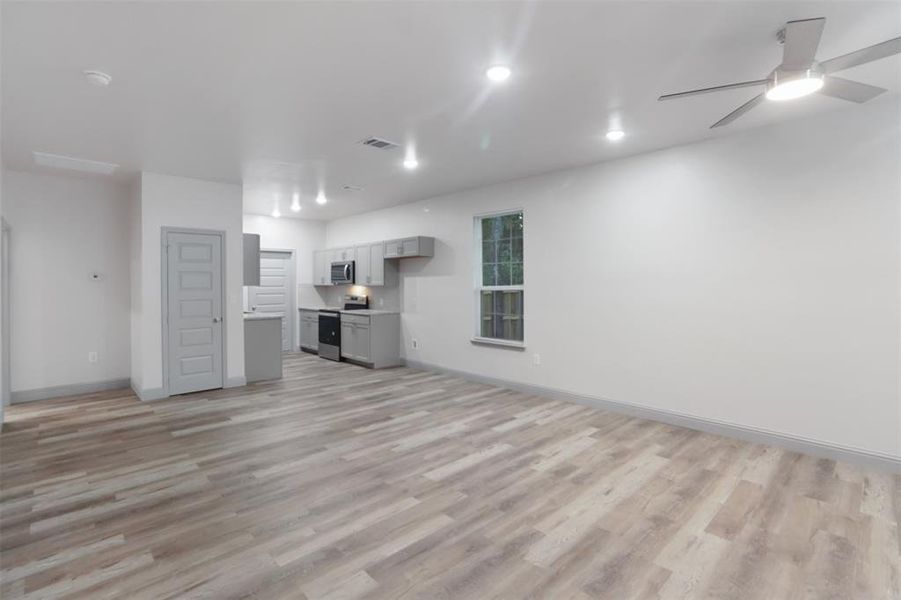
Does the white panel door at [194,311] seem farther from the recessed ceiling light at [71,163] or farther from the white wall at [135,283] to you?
the recessed ceiling light at [71,163]

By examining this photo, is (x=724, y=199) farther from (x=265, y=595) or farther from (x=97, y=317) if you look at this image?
(x=97, y=317)

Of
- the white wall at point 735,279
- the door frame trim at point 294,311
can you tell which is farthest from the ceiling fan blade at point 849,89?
the door frame trim at point 294,311

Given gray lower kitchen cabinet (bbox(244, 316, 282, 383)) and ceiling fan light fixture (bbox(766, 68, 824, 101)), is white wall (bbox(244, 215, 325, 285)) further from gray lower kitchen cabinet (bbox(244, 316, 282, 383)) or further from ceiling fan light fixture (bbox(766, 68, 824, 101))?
ceiling fan light fixture (bbox(766, 68, 824, 101))

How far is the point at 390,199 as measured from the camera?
698 centimetres

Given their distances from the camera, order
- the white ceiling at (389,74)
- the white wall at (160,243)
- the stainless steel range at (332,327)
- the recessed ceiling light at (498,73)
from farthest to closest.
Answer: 1. the stainless steel range at (332,327)
2. the white wall at (160,243)
3. the recessed ceiling light at (498,73)
4. the white ceiling at (389,74)

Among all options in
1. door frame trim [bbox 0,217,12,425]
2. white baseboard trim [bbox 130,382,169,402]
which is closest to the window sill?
white baseboard trim [bbox 130,382,169,402]

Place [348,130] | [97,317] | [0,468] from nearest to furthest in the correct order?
[0,468] < [348,130] < [97,317]

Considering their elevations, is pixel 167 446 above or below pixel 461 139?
below

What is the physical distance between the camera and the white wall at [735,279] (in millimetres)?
3369

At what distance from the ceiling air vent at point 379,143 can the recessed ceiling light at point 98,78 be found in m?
1.90

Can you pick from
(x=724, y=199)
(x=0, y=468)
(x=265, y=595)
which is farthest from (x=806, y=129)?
(x=0, y=468)

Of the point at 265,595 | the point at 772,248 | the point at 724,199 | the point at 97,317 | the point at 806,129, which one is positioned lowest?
the point at 265,595

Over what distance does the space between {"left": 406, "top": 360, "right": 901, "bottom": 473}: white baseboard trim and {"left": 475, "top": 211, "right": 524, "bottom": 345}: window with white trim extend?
751mm

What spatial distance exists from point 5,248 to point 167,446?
3.56 metres
